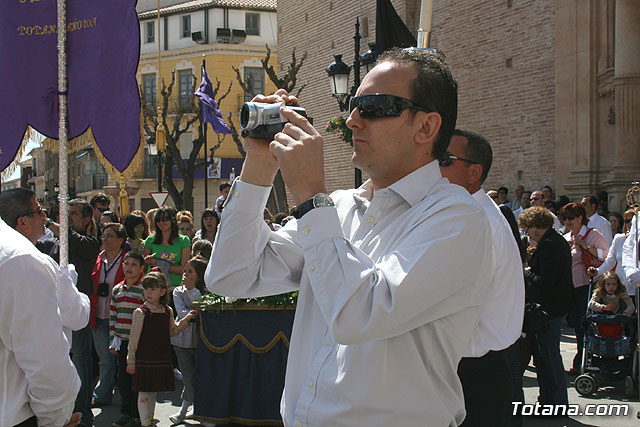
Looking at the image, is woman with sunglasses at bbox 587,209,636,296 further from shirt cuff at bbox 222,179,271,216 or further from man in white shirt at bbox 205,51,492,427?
shirt cuff at bbox 222,179,271,216

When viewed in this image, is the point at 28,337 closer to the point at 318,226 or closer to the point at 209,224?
the point at 318,226

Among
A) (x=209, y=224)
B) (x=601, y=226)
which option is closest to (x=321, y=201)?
(x=209, y=224)

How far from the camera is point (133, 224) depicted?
10.1 metres

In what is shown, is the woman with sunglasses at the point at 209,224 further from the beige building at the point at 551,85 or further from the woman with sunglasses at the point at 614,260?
the beige building at the point at 551,85

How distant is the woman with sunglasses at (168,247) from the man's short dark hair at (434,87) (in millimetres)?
7255

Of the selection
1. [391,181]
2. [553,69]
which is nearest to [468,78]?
[553,69]

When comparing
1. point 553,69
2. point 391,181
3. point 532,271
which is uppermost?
point 553,69

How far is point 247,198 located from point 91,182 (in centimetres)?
5405

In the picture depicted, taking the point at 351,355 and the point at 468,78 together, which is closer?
the point at 351,355

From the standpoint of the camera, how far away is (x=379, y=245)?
219 centimetres

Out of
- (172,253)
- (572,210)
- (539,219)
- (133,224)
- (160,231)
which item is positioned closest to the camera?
(539,219)

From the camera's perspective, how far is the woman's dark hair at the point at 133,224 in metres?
10.1

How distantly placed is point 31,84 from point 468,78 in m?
19.7

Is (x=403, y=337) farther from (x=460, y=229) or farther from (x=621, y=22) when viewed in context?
(x=621, y=22)
